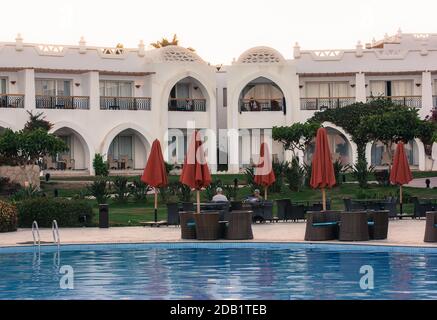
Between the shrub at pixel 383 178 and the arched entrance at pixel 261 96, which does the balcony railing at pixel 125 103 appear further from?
the shrub at pixel 383 178

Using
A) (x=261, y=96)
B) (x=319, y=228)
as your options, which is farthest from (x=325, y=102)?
(x=319, y=228)

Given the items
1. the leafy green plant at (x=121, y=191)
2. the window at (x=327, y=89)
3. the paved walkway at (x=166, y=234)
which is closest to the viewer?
the paved walkway at (x=166, y=234)

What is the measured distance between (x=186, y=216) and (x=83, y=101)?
3075 cm

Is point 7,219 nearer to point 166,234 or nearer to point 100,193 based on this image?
point 166,234

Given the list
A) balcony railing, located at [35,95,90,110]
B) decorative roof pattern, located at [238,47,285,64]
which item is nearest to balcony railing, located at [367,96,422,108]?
decorative roof pattern, located at [238,47,285,64]

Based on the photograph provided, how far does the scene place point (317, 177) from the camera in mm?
25844

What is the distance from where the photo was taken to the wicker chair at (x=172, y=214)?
2924 centimetres

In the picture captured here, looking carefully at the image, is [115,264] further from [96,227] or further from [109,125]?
[109,125]

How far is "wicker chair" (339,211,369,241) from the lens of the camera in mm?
23688

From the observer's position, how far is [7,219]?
2784 cm

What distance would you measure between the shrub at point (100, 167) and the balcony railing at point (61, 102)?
351 centimetres

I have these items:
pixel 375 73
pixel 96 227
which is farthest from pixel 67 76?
pixel 96 227

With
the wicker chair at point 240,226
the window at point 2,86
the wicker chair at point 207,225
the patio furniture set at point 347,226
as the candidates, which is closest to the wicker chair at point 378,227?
the patio furniture set at point 347,226

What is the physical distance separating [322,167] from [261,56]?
32.4m
